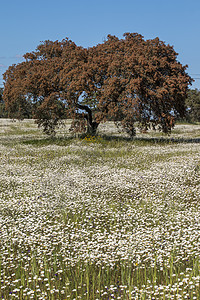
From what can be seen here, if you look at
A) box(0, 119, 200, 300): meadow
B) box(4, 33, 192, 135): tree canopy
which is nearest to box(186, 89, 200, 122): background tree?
box(4, 33, 192, 135): tree canopy

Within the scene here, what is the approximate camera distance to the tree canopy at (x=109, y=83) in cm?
2302

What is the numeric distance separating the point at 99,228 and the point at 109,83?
55.3 ft

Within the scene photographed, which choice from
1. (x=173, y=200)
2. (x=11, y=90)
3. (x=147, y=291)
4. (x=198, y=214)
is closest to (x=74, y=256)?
(x=147, y=291)

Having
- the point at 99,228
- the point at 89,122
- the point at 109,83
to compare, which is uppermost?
the point at 109,83

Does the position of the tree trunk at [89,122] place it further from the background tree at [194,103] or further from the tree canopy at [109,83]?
the background tree at [194,103]

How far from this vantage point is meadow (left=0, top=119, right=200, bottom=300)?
502cm

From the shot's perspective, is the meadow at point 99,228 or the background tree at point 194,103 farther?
the background tree at point 194,103

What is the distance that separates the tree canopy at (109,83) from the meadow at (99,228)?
278 inches

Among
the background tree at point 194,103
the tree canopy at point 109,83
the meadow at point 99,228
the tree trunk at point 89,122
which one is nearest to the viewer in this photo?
the meadow at point 99,228

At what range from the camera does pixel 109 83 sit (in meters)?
22.9

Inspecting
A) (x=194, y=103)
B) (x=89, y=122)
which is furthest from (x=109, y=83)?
(x=194, y=103)

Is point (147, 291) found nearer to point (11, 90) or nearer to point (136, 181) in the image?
point (136, 181)

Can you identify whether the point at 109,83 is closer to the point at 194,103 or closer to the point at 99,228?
the point at 99,228

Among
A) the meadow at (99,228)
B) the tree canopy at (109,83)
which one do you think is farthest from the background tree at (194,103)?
the meadow at (99,228)
